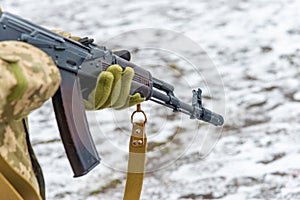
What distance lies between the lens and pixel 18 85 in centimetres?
73

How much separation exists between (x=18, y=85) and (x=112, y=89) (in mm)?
370

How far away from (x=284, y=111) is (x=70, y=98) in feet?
6.40

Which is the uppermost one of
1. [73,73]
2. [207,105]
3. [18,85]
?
[207,105]

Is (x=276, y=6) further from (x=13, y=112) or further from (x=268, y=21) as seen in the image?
(x=13, y=112)

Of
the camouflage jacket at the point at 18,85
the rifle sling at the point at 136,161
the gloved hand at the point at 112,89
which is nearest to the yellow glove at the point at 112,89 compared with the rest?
the gloved hand at the point at 112,89

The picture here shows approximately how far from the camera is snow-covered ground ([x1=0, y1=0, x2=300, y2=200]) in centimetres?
154

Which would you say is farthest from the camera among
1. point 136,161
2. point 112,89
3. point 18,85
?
point 136,161

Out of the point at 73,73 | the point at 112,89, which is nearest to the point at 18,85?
the point at 73,73

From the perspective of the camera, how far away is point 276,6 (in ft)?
13.8

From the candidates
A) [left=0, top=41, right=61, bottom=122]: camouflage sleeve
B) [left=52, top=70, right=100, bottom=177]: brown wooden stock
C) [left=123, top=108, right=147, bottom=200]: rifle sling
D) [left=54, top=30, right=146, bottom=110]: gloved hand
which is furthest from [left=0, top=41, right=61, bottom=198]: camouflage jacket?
[left=123, top=108, right=147, bottom=200]: rifle sling

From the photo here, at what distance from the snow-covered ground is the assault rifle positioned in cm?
10

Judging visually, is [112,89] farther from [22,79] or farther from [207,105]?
[207,105]

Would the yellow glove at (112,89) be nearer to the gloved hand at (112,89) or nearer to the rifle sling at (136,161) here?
the gloved hand at (112,89)

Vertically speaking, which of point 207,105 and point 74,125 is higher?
point 207,105
